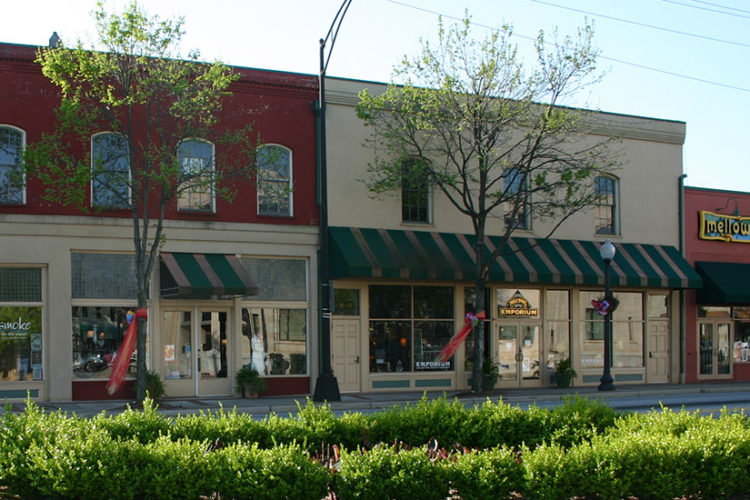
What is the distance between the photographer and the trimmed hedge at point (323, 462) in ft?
22.8

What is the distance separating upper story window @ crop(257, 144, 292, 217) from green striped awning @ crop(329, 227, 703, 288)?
5.08 feet

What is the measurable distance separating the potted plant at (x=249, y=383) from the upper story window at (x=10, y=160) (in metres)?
6.75

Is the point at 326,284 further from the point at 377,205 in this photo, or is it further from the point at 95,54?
the point at 95,54

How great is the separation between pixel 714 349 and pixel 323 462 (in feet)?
82.9

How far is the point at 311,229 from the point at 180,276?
13.6 ft

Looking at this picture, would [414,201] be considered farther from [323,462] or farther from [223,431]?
[323,462]

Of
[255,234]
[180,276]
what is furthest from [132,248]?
[255,234]

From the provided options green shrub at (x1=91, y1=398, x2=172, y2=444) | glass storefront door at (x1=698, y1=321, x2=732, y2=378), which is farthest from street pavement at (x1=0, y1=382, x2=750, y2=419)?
green shrub at (x1=91, y1=398, x2=172, y2=444)

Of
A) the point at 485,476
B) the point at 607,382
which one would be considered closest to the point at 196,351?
the point at 607,382

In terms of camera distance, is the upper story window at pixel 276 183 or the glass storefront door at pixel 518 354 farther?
the glass storefront door at pixel 518 354

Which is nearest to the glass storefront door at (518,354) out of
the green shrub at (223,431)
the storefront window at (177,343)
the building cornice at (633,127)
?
the building cornice at (633,127)

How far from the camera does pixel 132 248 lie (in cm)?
2123

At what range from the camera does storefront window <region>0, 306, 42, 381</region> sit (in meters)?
19.9

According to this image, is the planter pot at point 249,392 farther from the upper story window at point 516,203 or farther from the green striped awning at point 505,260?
the upper story window at point 516,203
